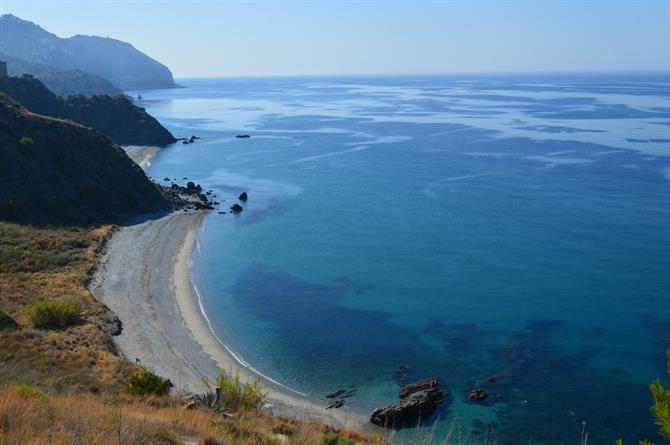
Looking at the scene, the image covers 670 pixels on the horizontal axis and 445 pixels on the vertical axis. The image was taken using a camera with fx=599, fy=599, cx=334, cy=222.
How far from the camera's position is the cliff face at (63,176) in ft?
197

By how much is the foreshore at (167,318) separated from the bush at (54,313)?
3.18 metres

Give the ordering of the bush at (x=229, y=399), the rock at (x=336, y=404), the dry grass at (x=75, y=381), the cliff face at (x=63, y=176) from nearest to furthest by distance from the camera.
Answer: the dry grass at (x=75, y=381) < the bush at (x=229, y=399) < the rock at (x=336, y=404) < the cliff face at (x=63, y=176)

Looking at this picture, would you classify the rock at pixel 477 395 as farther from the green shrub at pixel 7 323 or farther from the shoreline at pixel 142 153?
the shoreline at pixel 142 153

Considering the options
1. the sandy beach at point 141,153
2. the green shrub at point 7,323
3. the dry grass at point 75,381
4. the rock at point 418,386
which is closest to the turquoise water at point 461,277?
the rock at point 418,386

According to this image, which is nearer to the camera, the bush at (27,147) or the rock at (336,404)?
the rock at (336,404)

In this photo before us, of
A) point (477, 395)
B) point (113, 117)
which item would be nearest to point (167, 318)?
point (477, 395)

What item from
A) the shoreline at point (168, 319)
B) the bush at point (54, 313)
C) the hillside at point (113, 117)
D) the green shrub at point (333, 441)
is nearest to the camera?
the green shrub at point (333, 441)

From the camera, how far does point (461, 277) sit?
51.3 meters

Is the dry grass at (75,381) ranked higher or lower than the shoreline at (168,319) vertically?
higher

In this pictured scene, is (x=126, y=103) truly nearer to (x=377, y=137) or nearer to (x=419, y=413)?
(x=377, y=137)

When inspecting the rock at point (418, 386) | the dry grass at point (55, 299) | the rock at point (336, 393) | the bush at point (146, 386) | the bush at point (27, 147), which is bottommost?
the rock at point (336, 393)

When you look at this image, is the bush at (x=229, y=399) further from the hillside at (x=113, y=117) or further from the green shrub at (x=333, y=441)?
the hillside at (x=113, y=117)

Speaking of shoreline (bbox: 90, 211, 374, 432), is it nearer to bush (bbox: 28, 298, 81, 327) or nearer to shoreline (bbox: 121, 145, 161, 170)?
bush (bbox: 28, 298, 81, 327)

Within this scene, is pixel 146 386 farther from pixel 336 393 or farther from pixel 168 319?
pixel 168 319
